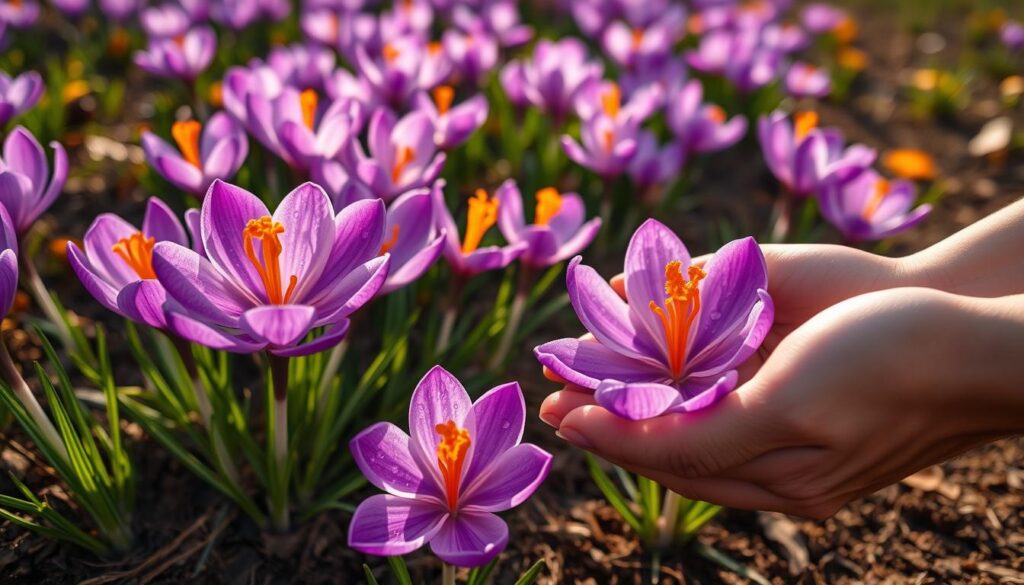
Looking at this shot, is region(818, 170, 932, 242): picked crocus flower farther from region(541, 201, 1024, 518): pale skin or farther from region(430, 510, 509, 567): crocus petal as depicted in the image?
region(430, 510, 509, 567): crocus petal

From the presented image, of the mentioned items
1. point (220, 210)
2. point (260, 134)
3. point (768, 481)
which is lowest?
point (768, 481)

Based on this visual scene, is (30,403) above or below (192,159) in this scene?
below

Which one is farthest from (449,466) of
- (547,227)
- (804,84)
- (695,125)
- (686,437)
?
(804,84)

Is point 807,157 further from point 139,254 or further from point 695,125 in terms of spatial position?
point 139,254

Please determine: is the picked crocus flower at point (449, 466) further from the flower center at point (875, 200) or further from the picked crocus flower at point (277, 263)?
the flower center at point (875, 200)

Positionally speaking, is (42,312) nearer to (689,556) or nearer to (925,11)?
(689,556)

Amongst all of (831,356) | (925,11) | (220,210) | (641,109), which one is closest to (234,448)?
(220,210)

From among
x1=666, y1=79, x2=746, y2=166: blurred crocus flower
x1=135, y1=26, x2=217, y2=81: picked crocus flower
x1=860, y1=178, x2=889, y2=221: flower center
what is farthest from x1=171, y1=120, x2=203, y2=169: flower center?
x1=860, y1=178, x2=889, y2=221: flower center
